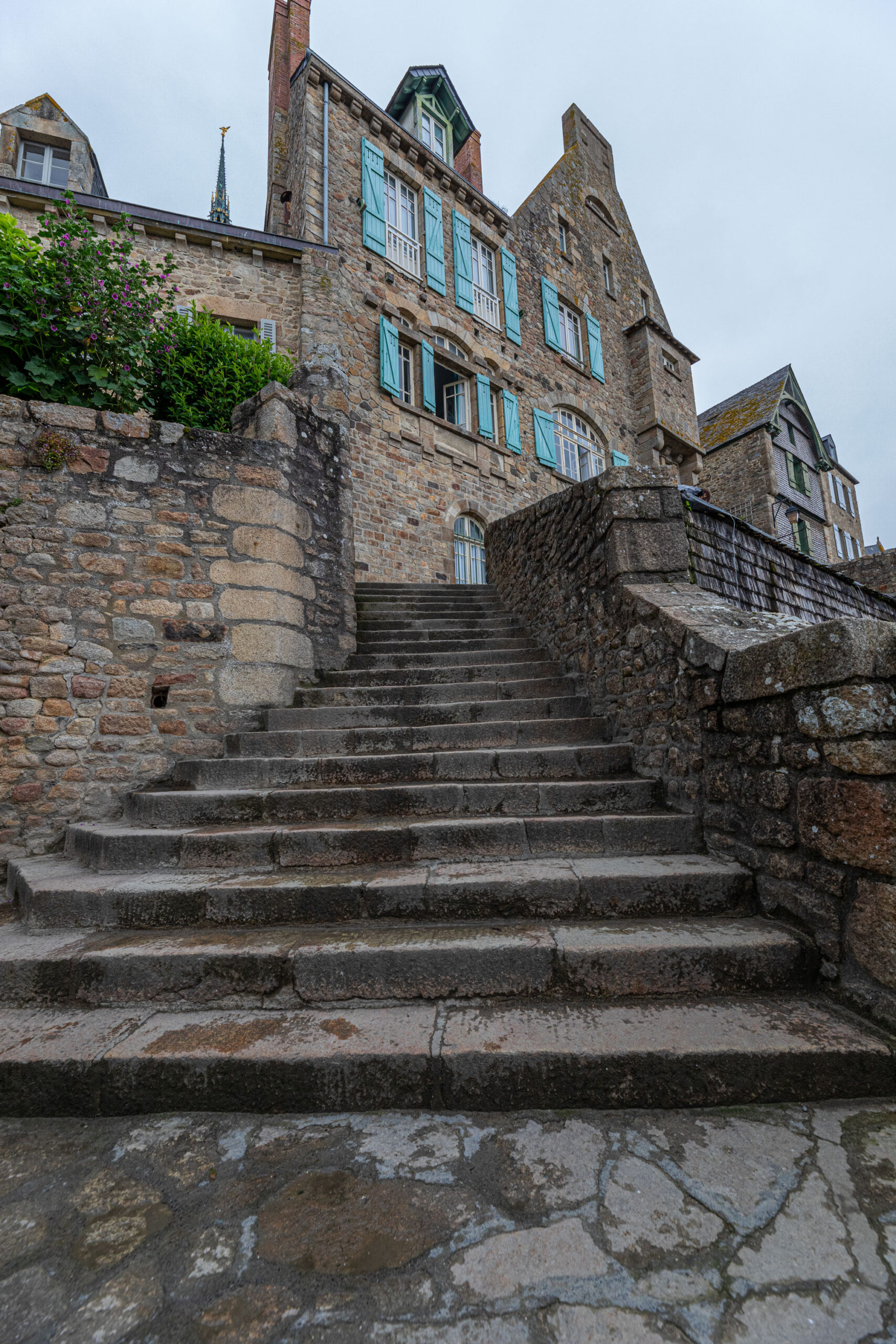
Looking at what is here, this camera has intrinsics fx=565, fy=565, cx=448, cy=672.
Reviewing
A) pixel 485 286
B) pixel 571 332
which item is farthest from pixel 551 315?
pixel 485 286

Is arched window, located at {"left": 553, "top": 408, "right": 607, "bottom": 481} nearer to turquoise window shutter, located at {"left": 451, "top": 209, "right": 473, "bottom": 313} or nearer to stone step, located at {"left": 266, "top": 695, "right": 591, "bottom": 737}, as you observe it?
turquoise window shutter, located at {"left": 451, "top": 209, "right": 473, "bottom": 313}

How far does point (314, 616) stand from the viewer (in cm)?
466

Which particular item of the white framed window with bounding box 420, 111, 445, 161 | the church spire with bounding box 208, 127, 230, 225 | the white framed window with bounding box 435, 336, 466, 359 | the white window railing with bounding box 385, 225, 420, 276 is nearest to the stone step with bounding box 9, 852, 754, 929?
the white framed window with bounding box 435, 336, 466, 359

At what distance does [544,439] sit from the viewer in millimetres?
12188

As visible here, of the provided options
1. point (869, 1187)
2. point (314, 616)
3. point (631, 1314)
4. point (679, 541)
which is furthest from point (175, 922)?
point (679, 541)

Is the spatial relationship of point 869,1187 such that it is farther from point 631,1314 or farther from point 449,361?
point 449,361

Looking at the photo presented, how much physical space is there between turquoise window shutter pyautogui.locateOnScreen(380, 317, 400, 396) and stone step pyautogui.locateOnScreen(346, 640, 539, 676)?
21.4 feet

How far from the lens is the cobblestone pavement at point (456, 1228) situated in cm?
110

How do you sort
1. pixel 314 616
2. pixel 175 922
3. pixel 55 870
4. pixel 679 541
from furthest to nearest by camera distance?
1. pixel 314 616
2. pixel 679 541
3. pixel 55 870
4. pixel 175 922

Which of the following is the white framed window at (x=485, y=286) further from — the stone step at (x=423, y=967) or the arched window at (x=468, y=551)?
the stone step at (x=423, y=967)

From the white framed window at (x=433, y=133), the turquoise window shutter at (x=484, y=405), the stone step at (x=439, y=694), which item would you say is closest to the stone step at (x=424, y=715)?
the stone step at (x=439, y=694)

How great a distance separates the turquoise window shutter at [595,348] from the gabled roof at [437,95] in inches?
195

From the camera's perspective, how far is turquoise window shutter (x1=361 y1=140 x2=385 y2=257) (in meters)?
9.75

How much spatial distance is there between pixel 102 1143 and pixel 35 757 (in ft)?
8.13
